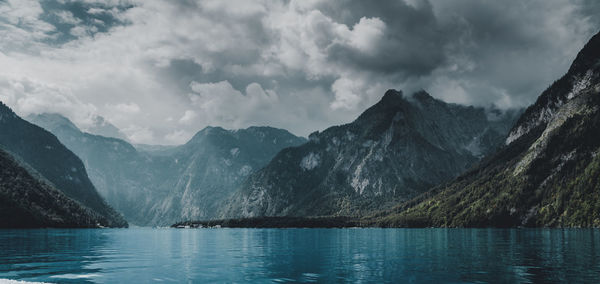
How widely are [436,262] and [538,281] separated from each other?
879 inches

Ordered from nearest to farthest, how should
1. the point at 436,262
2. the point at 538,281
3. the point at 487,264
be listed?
1. the point at 538,281
2. the point at 487,264
3. the point at 436,262

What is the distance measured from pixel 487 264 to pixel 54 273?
6021cm

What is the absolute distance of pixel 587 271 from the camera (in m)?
50.7

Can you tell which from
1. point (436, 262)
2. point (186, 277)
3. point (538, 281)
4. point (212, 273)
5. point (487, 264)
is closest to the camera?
point (538, 281)

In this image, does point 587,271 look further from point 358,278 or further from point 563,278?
point 358,278

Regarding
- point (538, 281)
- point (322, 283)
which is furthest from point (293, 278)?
point (538, 281)

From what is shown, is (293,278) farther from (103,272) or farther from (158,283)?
(103,272)

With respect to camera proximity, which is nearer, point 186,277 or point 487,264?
point 186,277

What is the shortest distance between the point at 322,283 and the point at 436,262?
27982mm

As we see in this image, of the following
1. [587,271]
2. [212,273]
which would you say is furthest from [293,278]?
[587,271]

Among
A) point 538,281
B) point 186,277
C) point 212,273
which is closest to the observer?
point 538,281

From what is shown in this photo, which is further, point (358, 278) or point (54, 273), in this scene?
point (54, 273)

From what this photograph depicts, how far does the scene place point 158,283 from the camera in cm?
4791

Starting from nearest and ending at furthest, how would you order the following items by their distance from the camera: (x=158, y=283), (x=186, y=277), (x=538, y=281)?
(x=538, y=281) < (x=158, y=283) < (x=186, y=277)
